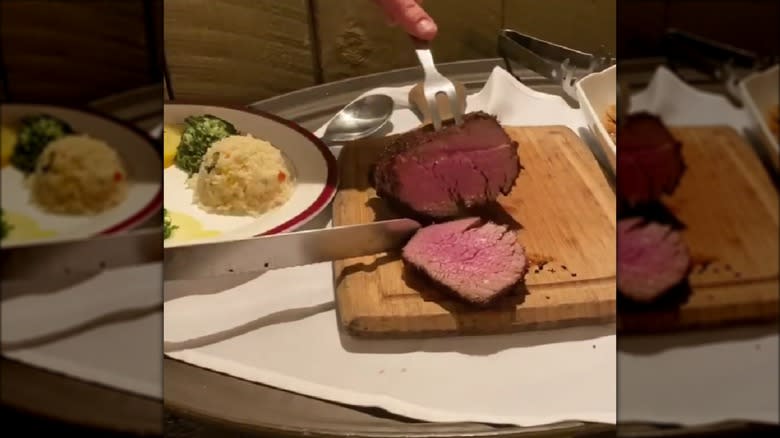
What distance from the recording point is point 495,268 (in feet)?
1.49

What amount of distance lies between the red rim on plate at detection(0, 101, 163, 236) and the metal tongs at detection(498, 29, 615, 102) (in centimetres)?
30

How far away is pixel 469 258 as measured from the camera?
1.51 ft

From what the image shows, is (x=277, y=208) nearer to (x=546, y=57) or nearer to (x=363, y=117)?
(x=363, y=117)

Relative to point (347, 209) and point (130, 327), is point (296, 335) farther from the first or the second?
point (130, 327)

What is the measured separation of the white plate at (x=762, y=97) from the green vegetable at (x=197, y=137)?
30cm

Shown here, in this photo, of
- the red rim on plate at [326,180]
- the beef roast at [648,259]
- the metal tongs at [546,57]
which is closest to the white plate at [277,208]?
the red rim on plate at [326,180]

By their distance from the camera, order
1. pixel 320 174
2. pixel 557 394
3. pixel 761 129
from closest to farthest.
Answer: pixel 761 129 → pixel 557 394 → pixel 320 174

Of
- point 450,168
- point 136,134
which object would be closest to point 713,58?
point 136,134

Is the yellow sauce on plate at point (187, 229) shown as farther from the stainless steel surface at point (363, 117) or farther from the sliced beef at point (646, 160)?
the sliced beef at point (646, 160)

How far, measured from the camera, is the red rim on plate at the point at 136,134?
0.22m

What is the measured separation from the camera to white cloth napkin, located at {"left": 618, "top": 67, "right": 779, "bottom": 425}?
0.73ft

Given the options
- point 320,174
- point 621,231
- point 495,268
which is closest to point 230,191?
point 320,174

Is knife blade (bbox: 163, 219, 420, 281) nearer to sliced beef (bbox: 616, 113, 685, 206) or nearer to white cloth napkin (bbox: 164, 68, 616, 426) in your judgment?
white cloth napkin (bbox: 164, 68, 616, 426)

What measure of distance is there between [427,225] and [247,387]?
0.15 m
